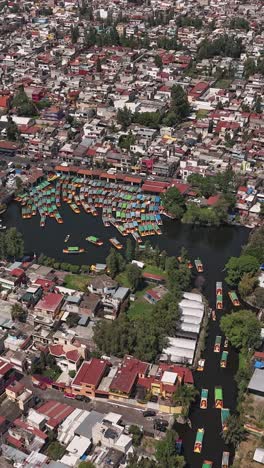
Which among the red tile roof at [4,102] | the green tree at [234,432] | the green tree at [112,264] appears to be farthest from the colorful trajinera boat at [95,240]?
the red tile roof at [4,102]

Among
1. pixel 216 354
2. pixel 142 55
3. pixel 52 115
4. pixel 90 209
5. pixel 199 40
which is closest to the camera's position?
pixel 216 354

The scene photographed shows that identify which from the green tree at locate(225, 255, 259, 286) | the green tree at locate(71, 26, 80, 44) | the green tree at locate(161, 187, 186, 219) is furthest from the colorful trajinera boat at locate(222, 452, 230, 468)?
the green tree at locate(71, 26, 80, 44)

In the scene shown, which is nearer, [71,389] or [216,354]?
[71,389]

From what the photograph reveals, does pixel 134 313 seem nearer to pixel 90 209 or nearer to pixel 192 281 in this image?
pixel 192 281

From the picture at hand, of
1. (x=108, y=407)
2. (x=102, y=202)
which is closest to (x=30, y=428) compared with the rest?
(x=108, y=407)

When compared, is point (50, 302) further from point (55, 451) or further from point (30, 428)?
point (55, 451)

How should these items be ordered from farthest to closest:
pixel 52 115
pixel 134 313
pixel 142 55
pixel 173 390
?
pixel 142 55 → pixel 52 115 → pixel 134 313 → pixel 173 390

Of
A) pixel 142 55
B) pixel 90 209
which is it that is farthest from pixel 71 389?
pixel 142 55

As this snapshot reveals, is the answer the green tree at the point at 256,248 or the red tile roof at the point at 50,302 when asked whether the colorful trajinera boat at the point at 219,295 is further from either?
the red tile roof at the point at 50,302
